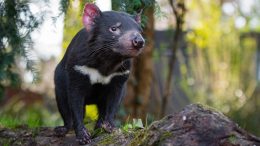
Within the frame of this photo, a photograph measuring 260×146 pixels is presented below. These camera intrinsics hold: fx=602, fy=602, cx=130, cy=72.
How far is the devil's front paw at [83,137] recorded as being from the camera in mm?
4215

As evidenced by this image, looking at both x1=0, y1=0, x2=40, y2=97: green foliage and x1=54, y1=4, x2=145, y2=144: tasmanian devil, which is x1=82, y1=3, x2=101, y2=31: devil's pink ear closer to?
x1=54, y1=4, x2=145, y2=144: tasmanian devil

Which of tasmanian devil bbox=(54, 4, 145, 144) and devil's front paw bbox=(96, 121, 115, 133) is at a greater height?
tasmanian devil bbox=(54, 4, 145, 144)

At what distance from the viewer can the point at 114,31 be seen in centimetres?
434

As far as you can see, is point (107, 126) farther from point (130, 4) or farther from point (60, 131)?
point (130, 4)

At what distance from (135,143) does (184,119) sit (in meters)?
0.40

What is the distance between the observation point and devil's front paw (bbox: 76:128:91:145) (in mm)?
4215

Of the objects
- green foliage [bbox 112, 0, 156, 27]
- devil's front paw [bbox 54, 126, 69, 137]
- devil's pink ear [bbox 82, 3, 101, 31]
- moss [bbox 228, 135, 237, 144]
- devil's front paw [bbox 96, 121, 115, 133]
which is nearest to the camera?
moss [bbox 228, 135, 237, 144]

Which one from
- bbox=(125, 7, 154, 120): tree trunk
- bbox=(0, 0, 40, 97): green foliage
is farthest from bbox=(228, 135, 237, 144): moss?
bbox=(125, 7, 154, 120): tree trunk

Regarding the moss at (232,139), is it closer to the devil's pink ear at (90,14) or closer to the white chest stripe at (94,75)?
the white chest stripe at (94,75)

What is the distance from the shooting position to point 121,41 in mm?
4242

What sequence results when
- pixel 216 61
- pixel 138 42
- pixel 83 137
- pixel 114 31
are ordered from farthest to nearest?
pixel 216 61 < pixel 114 31 < pixel 83 137 < pixel 138 42

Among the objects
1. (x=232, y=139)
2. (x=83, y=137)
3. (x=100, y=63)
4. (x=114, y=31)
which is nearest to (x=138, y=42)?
(x=114, y=31)

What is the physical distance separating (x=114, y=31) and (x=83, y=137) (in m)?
0.79

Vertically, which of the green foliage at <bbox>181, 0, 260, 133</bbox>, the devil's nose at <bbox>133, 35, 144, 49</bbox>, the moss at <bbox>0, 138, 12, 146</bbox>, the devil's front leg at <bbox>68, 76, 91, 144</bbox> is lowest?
the green foliage at <bbox>181, 0, 260, 133</bbox>
